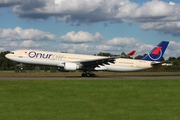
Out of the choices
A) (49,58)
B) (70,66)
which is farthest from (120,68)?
(49,58)

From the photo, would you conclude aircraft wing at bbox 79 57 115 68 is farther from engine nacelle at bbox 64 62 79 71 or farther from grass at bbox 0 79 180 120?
grass at bbox 0 79 180 120

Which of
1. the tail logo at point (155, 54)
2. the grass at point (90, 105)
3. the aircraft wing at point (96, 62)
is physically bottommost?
the grass at point (90, 105)

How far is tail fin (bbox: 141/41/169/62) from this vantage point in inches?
1917

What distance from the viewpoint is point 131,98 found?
16.9 metres

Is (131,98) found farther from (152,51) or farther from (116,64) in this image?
(152,51)

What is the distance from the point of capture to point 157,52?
4859cm

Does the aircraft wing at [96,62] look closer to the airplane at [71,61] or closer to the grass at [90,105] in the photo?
the airplane at [71,61]

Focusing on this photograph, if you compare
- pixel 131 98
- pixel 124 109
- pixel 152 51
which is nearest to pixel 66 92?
pixel 131 98

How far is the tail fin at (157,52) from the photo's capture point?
48.7m

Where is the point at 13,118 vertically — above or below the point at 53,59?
below

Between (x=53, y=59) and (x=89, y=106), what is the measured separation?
90.2 feet

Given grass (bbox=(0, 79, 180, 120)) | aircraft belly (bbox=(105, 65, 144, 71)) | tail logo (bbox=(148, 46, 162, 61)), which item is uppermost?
tail logo (bbox=(148, 46, 162, 61))

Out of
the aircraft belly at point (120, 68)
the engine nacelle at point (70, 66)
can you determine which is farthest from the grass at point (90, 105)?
the aircraft belly at point (120, 68)

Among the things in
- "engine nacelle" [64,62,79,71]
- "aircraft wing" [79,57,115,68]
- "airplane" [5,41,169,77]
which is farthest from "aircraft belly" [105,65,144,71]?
"engine nacelle" [64,62,79,71]
